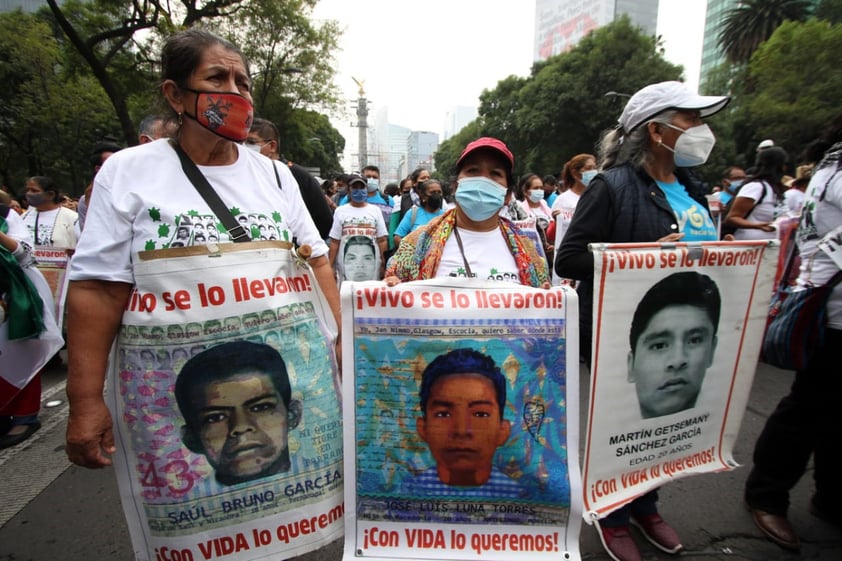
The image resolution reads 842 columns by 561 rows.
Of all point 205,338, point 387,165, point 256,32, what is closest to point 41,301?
point 205,338

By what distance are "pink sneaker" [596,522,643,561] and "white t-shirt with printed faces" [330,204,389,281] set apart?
3513 mm

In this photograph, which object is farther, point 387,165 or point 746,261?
point 387,165

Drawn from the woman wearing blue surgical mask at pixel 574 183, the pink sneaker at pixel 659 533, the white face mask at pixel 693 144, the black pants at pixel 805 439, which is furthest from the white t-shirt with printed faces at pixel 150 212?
the woman wearing blue surgical mask at pixel 574 183

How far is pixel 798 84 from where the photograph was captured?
26.4 m

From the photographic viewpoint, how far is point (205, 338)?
1376 millimetres

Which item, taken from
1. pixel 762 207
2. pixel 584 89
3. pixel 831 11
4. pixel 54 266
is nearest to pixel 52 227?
pixel 54 266

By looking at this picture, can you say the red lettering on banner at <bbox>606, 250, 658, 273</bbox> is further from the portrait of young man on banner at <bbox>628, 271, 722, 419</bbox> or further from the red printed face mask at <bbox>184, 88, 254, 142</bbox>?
the red printed face mask at <bbox>184, 88, 254, 142</bbox>

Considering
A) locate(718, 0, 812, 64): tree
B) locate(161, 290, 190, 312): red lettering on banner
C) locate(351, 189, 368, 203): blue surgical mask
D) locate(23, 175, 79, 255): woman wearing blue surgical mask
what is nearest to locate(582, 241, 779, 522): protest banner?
locate(161, 290, 190, 312): red lettering on banner

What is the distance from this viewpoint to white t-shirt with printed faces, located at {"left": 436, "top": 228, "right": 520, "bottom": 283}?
6.94ft

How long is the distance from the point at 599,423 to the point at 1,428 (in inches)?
168

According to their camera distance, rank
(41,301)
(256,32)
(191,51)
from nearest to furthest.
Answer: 1. (191,51)
2. (41,301)
3. (256,32)

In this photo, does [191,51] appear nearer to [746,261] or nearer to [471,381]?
[471,381]

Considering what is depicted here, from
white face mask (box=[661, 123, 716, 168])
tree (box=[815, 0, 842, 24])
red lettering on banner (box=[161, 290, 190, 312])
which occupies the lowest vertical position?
red lettering on banner (box=[161, 290, 190, 312])

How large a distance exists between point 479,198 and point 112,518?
262 centimetres
